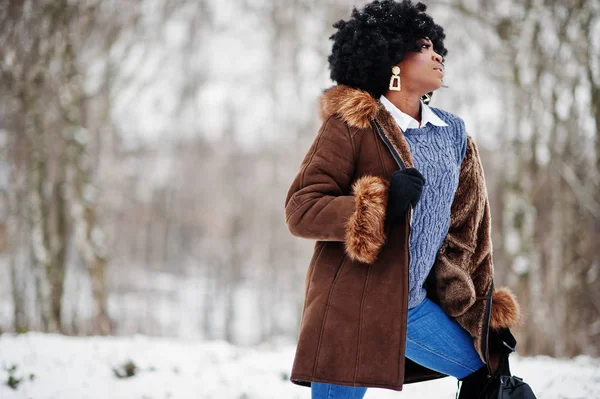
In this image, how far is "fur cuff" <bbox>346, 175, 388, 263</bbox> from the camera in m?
1.91

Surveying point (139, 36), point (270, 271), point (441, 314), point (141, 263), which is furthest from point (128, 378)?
point (141, 263)

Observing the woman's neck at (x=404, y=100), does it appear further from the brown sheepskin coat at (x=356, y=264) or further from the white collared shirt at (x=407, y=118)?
the brown sheepskin coat at (x=356, y=264)

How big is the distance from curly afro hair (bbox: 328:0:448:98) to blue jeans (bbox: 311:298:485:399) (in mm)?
911

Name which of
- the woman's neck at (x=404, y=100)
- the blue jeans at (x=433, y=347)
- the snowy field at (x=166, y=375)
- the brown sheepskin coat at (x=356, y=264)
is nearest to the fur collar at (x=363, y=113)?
the brown sheepskin coat at (x=356, y=264)

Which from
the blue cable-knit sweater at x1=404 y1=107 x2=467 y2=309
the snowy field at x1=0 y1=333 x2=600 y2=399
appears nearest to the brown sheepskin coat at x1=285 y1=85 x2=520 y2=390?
the blue cable-knit sweater at x1=404 y1=107 x2=467 y2=309

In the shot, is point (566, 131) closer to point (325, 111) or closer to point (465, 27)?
point (465, 27)

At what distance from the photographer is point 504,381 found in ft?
6.77

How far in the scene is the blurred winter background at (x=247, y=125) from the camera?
4.20m

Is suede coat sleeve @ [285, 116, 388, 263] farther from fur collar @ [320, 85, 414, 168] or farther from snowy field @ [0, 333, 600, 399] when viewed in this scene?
snowy field @ [0, 333, 600, 399]

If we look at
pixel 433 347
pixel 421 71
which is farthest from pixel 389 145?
pixel 433 347

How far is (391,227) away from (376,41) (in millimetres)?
743

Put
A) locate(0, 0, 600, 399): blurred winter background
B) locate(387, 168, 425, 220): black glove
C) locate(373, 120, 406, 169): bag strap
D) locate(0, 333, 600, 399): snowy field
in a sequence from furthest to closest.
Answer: locate(0, 0, 600, 399): blurred winter background → locate(0, 333, 600, 399): snowy field → locate(373, 120, 406, 169): bag strap → locate(387, 168, 425, 220): black glove

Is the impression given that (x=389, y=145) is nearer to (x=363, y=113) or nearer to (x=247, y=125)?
(x=363, y=113)

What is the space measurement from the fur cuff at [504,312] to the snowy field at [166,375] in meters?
1.36
